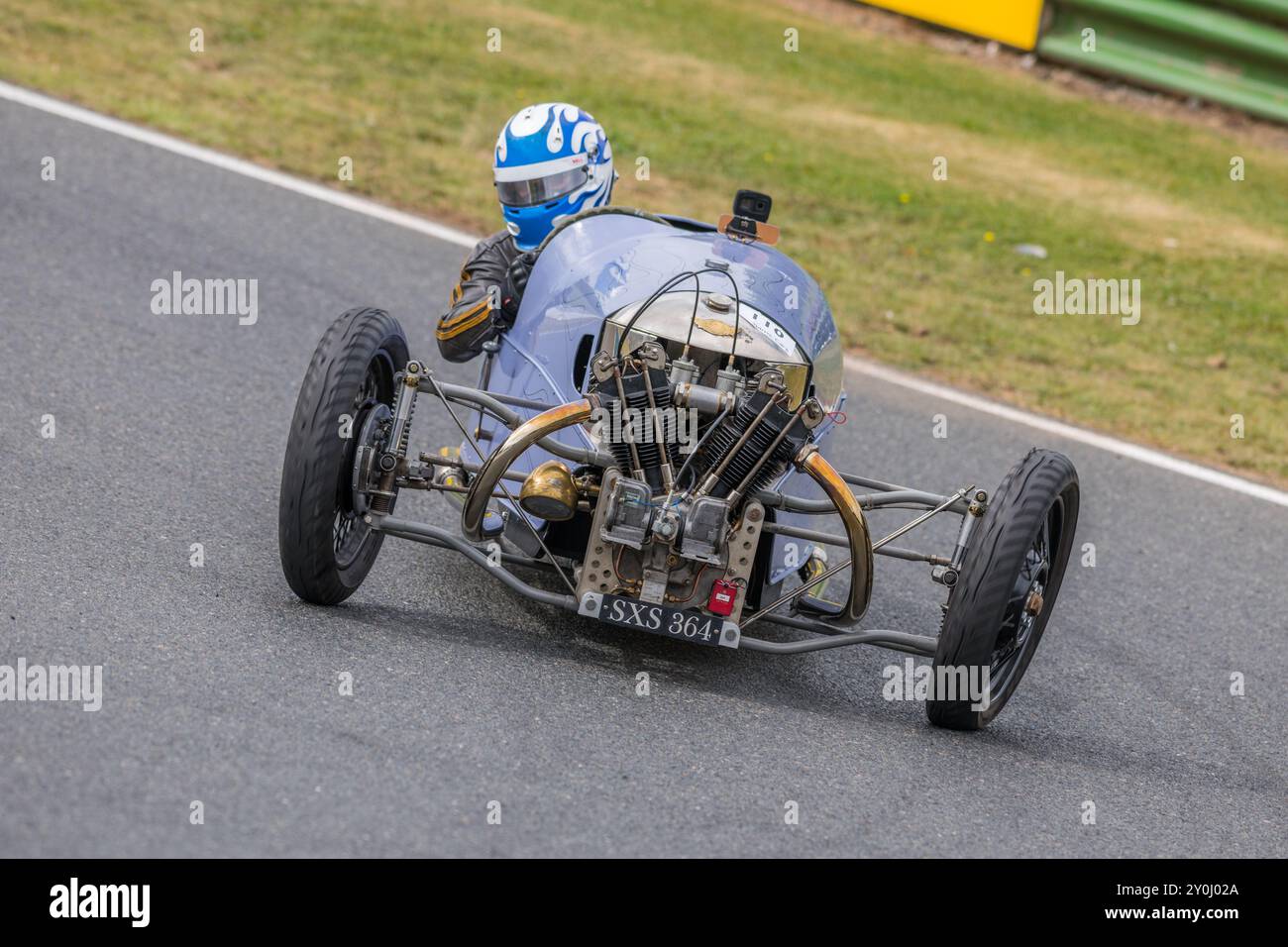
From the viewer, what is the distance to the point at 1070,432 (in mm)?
8414

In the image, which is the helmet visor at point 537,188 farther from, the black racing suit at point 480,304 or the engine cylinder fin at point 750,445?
the engine cylinder fin at point 750,445

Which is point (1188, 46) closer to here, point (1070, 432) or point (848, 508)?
point (1070, 432)

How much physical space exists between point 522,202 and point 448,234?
12.2 ft

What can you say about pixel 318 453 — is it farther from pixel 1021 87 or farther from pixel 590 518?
pixel 1021 87

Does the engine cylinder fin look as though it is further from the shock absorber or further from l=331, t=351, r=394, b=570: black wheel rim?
l=331, t=351, r=394, b=570: black wheel rim

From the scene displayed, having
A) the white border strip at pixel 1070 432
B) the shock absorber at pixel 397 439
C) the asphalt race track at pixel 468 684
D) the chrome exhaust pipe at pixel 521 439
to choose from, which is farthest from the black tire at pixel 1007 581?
the white border strip at pixel 1070 432

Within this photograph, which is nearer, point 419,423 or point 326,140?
point 419,423

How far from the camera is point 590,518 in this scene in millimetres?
5348

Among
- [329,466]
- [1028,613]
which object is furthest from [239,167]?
[1028,613]

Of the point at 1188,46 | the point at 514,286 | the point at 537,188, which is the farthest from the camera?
the point at 1188,46

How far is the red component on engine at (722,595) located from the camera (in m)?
5.02

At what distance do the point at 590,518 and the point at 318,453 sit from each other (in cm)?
89

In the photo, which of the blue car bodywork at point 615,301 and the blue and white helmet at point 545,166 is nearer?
the blue car bodywork at point 615,301
